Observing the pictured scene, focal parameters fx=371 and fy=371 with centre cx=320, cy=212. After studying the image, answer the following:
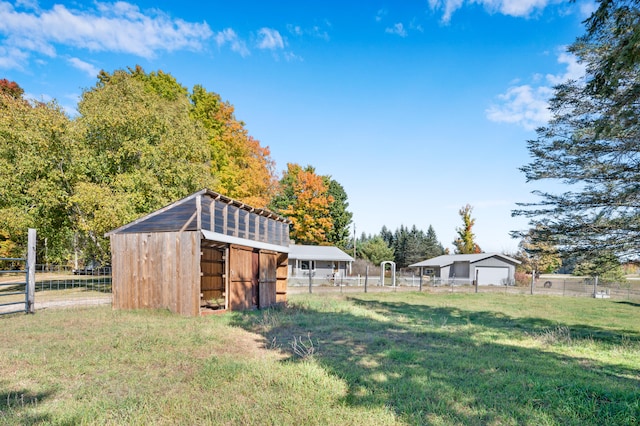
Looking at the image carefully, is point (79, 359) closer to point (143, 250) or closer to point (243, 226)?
point (143, 250)

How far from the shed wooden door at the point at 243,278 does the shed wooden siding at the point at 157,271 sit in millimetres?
1730

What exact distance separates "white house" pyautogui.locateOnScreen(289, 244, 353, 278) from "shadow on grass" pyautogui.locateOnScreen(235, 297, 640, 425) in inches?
988

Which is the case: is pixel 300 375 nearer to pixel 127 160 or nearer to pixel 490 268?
pixel 127 160

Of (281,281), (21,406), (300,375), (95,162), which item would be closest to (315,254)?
(281,281)

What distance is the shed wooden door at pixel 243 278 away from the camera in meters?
12.5

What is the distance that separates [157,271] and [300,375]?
7.70 meters

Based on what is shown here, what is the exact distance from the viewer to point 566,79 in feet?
41.0

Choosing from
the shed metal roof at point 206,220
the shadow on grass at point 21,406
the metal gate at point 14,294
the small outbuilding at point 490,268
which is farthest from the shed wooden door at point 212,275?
the small outbuilding at point 490,268

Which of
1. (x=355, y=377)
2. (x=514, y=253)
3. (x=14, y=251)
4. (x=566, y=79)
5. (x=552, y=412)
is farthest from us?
(x=514, y=253)

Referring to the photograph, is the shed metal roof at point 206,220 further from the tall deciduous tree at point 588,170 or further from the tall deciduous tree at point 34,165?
the tall deciduous tree at point 588,170

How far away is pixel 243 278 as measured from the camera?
13000 mm

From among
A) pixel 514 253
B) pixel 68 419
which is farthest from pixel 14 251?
pixel 514 253

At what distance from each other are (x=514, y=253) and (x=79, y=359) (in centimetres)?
5668

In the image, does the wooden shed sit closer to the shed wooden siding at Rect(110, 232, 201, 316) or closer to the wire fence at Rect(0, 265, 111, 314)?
the shed wooden siding at Rect(110, 232, 201, 316)
